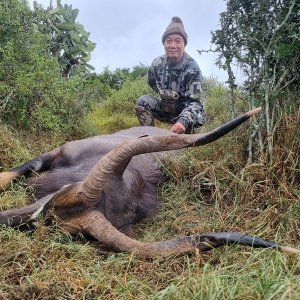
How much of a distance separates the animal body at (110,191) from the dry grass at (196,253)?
0.09 m

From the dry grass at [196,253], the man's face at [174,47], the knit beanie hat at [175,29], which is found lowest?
the dry grass at [196,253]

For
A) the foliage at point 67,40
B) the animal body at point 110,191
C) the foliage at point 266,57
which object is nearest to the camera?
the animal body at point 110,191

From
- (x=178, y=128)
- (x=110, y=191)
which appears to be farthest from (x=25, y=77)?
(x=110, y=191)

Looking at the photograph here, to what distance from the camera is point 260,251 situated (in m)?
3.29

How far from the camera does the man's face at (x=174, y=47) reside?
312 inches

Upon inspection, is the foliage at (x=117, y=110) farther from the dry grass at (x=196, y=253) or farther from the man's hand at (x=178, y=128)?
the dry grass at (x=196, y=253)

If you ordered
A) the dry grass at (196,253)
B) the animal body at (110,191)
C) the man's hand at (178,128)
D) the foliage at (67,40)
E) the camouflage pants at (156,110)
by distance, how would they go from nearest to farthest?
the dry grass at (196,253) → the animal body at (110,191) → the man's hand at (178,128) → the camouflage pants at (156,110) → the foliage at (67,40)

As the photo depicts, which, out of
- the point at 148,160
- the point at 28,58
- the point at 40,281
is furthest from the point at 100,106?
the point at 40,281

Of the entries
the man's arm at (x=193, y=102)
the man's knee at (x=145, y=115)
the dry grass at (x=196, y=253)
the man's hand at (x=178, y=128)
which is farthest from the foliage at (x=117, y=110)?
the dry grass at (x=196, y=253)

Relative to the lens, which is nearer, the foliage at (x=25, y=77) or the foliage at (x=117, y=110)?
the foliage at (x=25, y=77)

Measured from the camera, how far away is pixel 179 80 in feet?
25.9

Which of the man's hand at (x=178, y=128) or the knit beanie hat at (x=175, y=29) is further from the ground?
the knit beanie hat at (x=175, y=29)

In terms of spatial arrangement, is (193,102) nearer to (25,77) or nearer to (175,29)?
(175,29)

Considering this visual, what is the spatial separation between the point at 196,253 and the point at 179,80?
4.74 metres
